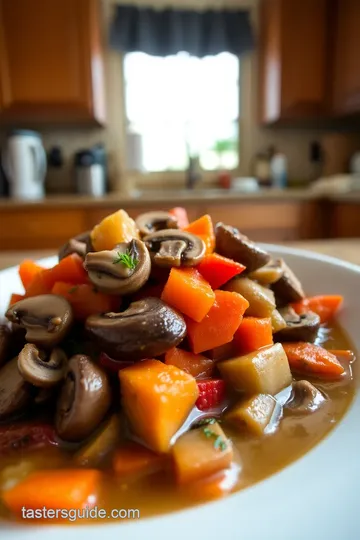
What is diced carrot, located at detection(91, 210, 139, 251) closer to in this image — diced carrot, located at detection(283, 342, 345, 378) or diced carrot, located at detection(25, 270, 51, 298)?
diced carrot, located at detection(25, 270, 51, 298)

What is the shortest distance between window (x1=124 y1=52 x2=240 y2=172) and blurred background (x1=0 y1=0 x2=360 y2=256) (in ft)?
0.04

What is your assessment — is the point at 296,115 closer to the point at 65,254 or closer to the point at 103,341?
the point at 65,254

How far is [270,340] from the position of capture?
1055 mm

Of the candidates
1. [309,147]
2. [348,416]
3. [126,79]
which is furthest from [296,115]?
[348,416]

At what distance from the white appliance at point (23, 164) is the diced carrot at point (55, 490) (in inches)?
151

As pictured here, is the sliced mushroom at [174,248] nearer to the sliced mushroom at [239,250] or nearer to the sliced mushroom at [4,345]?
the sliced mushroom at [239,250]

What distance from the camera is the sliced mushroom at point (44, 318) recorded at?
962 mm

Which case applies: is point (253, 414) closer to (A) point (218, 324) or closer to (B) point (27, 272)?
(A) point (218, 324)

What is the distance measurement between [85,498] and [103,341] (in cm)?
29

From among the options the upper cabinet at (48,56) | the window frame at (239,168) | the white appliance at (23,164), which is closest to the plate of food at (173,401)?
the white appliance at (23,164)

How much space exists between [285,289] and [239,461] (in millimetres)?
633

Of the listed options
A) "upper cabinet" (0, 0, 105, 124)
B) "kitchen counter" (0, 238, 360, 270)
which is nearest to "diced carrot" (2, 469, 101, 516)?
"kitchen counter" (0, 238, 360, 270)

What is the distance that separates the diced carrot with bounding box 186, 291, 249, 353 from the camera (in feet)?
3.22

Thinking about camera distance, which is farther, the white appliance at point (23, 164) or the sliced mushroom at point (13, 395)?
the white appliance at point (23, 164)
